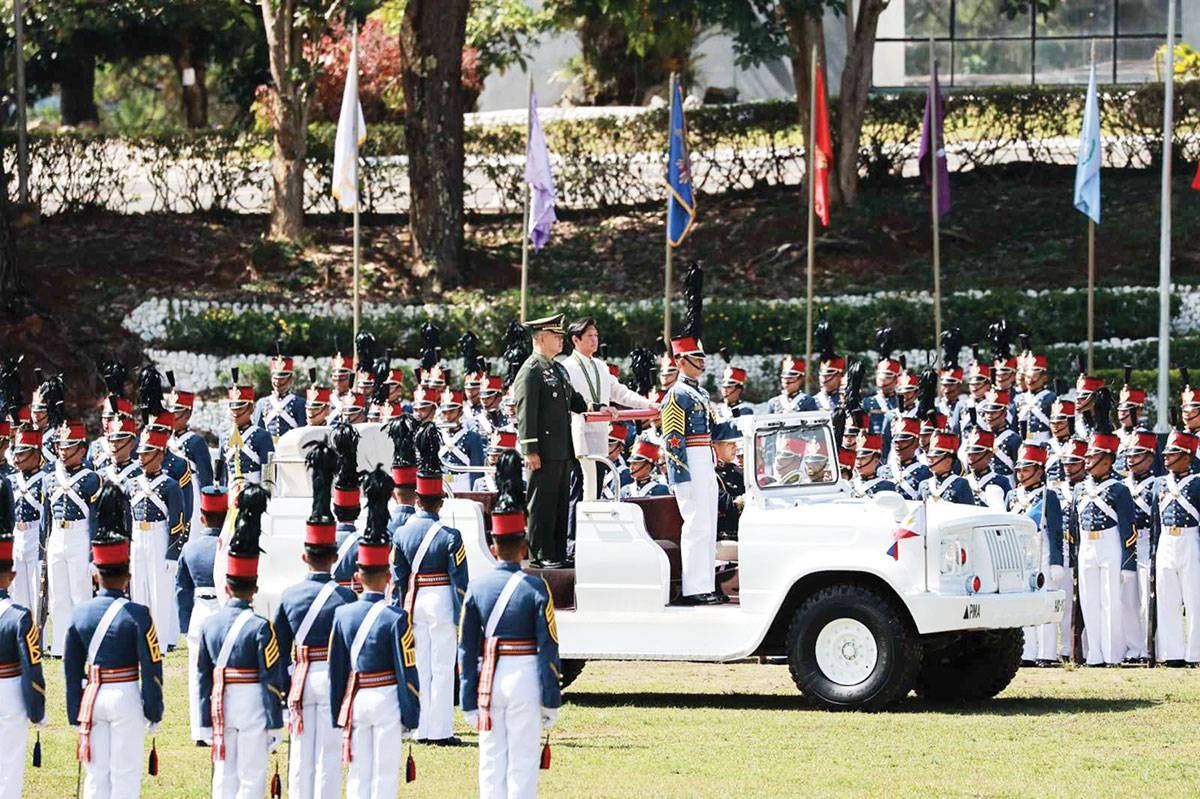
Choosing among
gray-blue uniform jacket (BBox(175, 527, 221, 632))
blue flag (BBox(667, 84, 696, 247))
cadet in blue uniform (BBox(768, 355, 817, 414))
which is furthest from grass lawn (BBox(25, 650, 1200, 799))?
blue flag (BBox(667, 84, 696, 247))

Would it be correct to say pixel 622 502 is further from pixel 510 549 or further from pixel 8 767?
pixel 8 767

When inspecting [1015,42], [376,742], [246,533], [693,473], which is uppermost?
[1015,42]

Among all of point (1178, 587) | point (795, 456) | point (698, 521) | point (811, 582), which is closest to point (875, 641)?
point (811, 582)

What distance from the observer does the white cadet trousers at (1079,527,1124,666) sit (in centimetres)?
1802

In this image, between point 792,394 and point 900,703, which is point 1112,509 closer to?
point 900,703

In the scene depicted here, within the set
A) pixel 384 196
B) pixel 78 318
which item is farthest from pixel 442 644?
pixel 384 196

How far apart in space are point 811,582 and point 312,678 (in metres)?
4.95

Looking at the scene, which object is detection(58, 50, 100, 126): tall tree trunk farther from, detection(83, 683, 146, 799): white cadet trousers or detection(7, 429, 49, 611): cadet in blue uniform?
detection(83, 683, 146, 799): white cadet trousers

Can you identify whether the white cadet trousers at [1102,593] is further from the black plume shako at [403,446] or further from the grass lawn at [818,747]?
the black plume shako at [403,446]

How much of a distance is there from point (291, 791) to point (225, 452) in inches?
318

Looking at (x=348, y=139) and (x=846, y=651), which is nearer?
(x=846, y=651)

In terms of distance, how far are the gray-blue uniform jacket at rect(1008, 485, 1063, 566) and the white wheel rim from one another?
2.93 meters

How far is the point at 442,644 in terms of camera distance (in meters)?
14.4

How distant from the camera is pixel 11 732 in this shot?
11.5 metres
